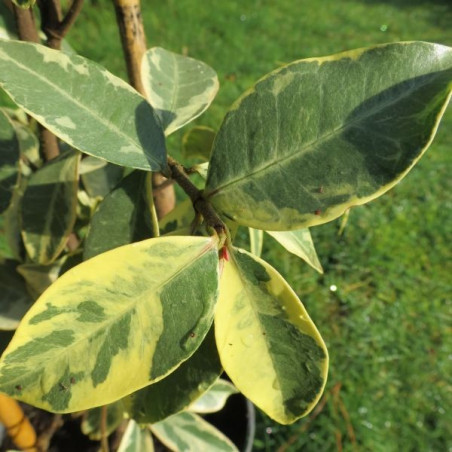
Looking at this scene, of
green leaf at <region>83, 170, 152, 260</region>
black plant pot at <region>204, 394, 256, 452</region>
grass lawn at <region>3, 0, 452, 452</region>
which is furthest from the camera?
grass lawn at <region>3, 0, 452, 452</region>

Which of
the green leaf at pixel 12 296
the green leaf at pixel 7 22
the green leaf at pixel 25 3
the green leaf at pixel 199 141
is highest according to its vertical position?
the green leaf at pixel 25 3

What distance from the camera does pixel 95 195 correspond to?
78 centimetres

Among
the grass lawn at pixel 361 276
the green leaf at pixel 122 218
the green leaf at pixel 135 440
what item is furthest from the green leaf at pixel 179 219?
the grass lawn at pixel 361 276

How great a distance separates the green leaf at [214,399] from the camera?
0.96m

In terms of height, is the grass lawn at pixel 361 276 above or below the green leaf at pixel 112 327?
below

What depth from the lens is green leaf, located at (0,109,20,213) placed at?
620 millimetres

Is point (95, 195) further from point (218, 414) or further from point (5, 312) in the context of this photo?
point (218, 414)

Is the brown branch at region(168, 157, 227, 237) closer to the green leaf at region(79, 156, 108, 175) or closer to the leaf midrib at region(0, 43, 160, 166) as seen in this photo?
the leaf midrib at region(0, 43, 160, 166)

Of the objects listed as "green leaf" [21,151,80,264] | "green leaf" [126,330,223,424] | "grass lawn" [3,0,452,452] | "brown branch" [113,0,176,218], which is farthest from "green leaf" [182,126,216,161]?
"grass lawn" [3,0,452,452]

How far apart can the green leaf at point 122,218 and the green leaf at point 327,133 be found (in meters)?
0.12

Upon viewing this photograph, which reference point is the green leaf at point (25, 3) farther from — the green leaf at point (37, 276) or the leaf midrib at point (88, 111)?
the green leaf at point (37, 276)

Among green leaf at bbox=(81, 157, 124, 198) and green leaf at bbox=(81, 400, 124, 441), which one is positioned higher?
green leaf at bbox=(81, 157, 124, 198)

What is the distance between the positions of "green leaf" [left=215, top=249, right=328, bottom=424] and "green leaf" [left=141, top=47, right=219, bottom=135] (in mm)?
212

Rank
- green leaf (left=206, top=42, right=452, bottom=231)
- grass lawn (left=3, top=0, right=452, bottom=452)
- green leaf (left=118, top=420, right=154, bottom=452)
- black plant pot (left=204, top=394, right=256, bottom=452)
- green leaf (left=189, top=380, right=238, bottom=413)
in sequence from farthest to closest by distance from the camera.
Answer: grass lawn (left=3, top=0, right=452, bottom=452)
black plant pot (left=204, top=394, right=256, bottom=452)
green leaf (left=189, top=380, right=238, bottom=413)
green leaf (left=118, top=420, right=154, bottom=452)
green leaf (left=206, top=42, right=452, bottom=231)
